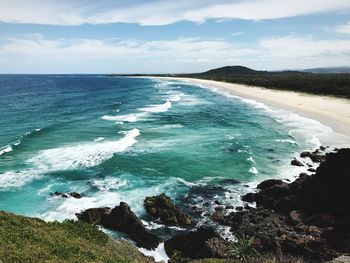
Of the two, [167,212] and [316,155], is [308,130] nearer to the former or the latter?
[316,155]

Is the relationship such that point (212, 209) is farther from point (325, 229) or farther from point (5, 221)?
point (5, 221)


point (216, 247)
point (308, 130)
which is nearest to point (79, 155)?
point (216, 247)

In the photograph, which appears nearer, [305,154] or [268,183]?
[268,183]

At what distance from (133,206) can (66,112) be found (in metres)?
54.0

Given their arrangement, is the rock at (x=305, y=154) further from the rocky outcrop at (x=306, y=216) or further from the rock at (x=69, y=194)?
the rock at (x=69, y=194)

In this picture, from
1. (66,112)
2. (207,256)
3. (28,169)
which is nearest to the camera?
(207,256)

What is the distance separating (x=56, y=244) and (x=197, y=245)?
9290mm

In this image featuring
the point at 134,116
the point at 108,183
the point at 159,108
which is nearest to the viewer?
the point at 108,183

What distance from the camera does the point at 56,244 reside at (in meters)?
17.3

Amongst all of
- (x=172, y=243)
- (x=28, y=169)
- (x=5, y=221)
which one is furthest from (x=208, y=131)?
(x=5, y=221)

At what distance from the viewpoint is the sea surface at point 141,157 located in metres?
32.0

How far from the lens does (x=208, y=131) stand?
195 feet

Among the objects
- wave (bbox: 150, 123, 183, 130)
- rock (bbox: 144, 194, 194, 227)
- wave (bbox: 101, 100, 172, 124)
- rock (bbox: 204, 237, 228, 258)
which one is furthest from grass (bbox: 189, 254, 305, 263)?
wave (bbox: 101, 100, 172, 124)

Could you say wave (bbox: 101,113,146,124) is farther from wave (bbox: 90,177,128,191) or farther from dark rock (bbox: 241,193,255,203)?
dark rock (bbox: 241,193,255,203)
